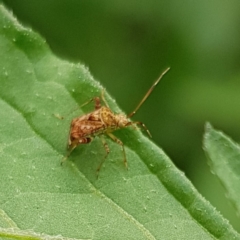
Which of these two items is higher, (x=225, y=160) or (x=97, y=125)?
(x=225, y=160)

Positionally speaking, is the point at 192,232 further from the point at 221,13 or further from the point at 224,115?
the point at 221,13

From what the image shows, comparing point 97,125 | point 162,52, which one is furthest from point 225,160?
point 162,52

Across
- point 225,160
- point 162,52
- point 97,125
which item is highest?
point 225,160

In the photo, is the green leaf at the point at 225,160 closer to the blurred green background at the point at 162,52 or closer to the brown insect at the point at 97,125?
the brown insect at the point at 97,125

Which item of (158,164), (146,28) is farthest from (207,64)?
(158,164)

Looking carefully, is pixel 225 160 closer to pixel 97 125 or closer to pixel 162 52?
pixel 97 125

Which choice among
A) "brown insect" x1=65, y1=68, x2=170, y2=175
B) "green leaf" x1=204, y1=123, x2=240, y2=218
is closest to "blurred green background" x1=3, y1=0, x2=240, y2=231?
"brown insect" x1=65, y1=68, x2=170, y2=175

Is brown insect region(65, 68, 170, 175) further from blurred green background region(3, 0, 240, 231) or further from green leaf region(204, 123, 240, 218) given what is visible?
blurred green background region(3, 0, 240, 231)
